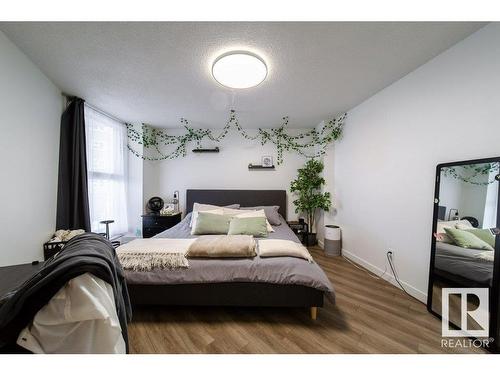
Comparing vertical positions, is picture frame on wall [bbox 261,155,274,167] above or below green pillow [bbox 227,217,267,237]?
above

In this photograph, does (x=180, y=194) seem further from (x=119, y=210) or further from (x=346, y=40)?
(x=346, y=40)

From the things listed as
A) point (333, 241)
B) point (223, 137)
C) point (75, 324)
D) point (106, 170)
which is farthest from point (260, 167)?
point (75, 324)

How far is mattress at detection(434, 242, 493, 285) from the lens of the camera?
1.34 meters

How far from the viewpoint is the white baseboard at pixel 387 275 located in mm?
1826

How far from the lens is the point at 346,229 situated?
9.68ft

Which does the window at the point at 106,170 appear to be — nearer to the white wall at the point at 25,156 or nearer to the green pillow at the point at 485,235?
the white wall at the point at 25,156

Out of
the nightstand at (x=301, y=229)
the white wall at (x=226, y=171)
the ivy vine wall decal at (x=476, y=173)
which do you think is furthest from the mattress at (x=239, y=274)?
the white wall at (x=226, y=171)

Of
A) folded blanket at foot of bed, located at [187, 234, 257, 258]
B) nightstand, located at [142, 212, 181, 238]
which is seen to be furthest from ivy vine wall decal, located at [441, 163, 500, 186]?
nightstand, located at [142, 212, 181, 238]

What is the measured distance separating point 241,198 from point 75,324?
2.83 meters

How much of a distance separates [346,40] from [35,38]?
2458mm

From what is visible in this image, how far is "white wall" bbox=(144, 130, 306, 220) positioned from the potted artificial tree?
0.22 m

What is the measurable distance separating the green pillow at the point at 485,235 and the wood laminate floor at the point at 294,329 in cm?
76

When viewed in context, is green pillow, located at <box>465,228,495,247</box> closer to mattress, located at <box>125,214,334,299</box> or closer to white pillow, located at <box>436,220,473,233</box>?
white pillow, located at <box>436,220,473,233</box>
